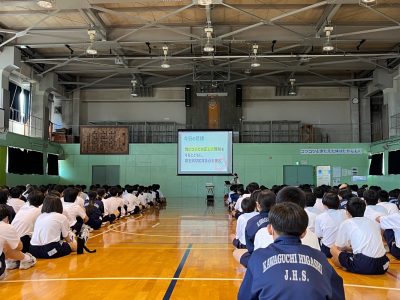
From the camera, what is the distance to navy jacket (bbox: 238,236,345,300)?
2160 mm

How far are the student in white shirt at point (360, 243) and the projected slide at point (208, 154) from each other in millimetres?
13712

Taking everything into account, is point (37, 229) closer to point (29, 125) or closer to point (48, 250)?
point (48, 250)

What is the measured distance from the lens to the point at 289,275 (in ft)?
7.15

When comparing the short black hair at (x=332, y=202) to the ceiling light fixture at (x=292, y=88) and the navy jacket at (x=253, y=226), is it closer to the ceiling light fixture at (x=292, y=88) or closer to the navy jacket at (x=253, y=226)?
the navy jacket at (x=253, y=226)

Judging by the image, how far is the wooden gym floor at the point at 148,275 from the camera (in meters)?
4.59

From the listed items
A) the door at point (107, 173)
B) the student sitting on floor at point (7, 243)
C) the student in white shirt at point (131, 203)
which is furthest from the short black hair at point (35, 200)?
the door at point (107, 173)

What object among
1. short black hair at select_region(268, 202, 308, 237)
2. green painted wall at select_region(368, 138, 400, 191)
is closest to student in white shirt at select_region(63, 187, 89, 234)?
short black hair at select_region(268, 202, 308, 237)

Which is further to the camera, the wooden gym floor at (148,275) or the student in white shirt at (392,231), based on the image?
the student in white shirt at (392,231)

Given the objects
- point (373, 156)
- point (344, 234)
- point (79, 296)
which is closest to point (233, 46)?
point (373, 156)

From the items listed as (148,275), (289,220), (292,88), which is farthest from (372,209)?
(292,88)

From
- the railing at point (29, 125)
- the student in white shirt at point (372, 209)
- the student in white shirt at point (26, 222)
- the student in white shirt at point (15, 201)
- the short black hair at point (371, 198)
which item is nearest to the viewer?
the student in white shirt at point (26, 222)

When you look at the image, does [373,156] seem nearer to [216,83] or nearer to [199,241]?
[216,83]

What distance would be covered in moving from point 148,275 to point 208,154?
45.2ft

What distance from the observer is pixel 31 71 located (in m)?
20.5
